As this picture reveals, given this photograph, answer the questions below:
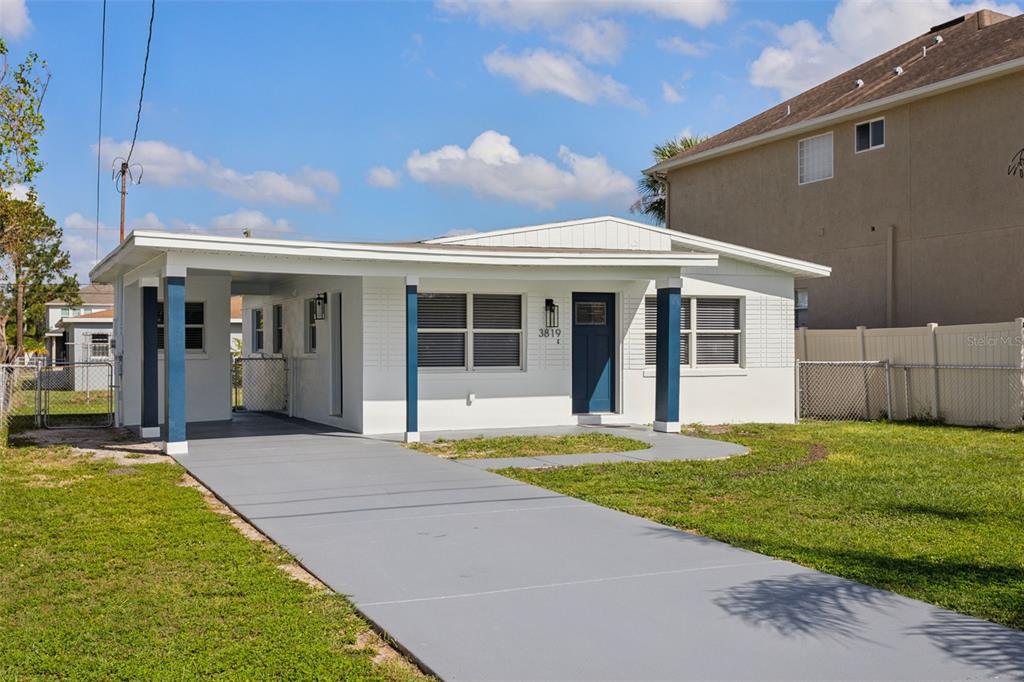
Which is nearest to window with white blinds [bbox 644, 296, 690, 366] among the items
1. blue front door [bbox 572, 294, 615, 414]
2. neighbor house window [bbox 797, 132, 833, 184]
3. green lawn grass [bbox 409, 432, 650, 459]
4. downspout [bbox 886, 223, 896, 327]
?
blue front door [bbox 572, 294, 615, 414]

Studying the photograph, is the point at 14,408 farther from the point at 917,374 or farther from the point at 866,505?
the point at 866,505

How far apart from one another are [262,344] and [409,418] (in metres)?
9.11

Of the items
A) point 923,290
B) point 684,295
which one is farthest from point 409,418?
point 923,290

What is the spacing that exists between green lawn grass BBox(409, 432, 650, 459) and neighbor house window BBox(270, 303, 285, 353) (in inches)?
275

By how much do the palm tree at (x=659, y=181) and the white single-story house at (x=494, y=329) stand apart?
1239 cm

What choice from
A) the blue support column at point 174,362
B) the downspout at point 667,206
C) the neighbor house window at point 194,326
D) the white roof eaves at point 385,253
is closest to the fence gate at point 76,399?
the neighbor house window at point 194,326

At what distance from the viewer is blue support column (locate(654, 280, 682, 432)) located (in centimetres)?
1528

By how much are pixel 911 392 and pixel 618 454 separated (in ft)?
27.0

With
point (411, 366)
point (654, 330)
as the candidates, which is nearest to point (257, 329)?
point (411, 366)

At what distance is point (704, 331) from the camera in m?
17.3

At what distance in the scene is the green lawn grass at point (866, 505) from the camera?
247 inches

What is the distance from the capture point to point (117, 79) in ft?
59.6

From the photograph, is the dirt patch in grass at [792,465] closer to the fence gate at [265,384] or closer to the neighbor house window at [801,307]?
the neighbor house window at [801,307]

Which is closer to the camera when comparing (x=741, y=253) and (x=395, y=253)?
(x=395, y=253)
